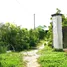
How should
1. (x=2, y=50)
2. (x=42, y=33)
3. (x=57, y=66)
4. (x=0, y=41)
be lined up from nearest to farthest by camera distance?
(x=57, y=66), (x=2, y=50), (x=0, y=41), (x=42, y=33)

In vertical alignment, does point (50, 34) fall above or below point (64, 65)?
above

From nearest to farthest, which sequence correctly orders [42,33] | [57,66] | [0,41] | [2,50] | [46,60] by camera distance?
[57,66] → [46,60] → [2,50] → [0,41] → [42,33]

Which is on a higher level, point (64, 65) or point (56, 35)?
point (56, 35)

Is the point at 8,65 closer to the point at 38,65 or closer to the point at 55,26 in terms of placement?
the point at 38,65

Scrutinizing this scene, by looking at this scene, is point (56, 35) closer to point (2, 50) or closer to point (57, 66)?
point (2, 50)

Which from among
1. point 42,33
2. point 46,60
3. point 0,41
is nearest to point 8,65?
point 46,60

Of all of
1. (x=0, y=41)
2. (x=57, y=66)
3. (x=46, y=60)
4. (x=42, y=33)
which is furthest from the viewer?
(x=42, y=33)

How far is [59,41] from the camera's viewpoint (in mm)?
21812

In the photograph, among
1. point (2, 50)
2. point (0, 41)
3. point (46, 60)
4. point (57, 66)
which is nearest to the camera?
point (57, 66)

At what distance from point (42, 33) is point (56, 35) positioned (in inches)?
935

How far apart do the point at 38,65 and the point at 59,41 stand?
27.5ft

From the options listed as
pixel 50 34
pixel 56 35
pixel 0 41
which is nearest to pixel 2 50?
pixel 0 41

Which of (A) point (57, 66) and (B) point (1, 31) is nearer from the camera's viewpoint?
(A) point (57, 66)

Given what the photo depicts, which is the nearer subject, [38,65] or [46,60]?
[38,65]
